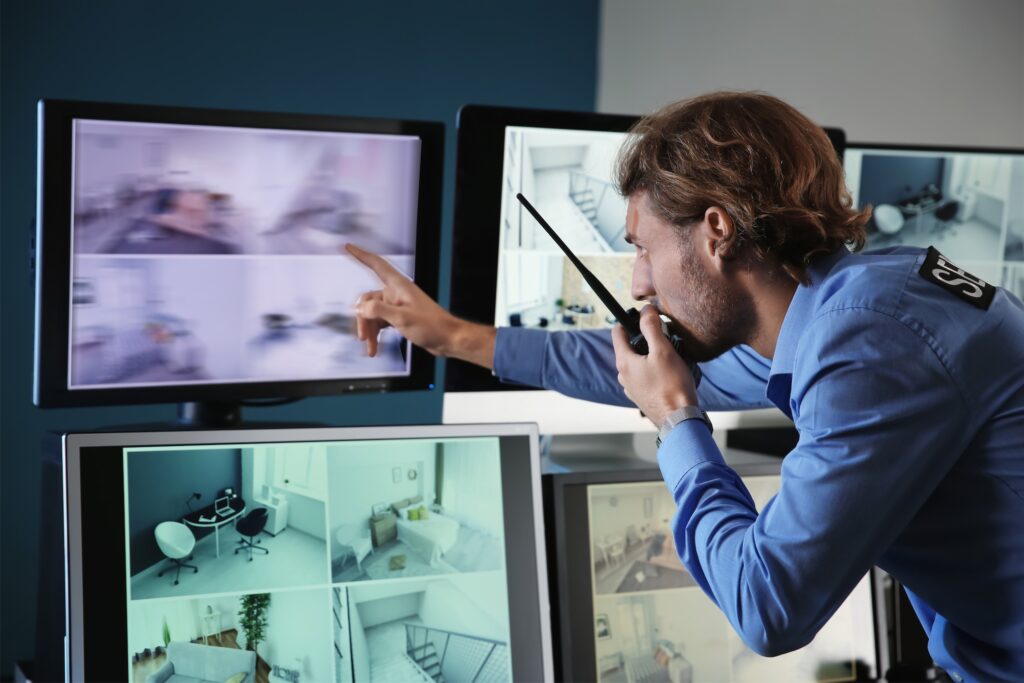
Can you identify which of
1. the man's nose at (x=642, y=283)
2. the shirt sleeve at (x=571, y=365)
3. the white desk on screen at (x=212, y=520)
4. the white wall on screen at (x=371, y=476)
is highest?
the man's nose at (x=642, y=283)

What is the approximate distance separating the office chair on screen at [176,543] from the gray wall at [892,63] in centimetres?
163

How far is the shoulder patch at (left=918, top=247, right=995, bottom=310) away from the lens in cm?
86

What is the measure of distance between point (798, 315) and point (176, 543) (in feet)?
2.16

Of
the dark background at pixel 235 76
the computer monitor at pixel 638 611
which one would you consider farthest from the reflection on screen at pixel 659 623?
the dark background at pixel 235 76

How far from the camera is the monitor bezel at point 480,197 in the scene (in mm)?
1252

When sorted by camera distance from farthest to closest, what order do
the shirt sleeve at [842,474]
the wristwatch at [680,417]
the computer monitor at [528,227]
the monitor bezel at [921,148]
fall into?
the monitor bezel at [921,148], the computer monitor at [528,227], the wristwatch at [680,417], the shirt sleeve at [842,474]

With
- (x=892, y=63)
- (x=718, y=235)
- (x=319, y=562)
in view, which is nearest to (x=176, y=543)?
(x=319, y=562)

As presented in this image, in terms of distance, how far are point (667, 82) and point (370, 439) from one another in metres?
1.54

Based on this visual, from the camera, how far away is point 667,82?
7.63 feet

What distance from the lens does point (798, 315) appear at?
0.96 m

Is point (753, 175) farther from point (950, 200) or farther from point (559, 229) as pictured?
point (950, 200)

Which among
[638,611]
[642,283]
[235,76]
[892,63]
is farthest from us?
[235,76]

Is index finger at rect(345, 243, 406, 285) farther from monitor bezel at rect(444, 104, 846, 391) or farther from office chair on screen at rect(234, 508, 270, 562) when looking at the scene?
office chair on screen at rect(234, 508, 270, 562)

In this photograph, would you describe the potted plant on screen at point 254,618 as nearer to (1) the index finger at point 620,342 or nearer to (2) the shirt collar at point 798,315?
(1) the index finger at point 620,342
